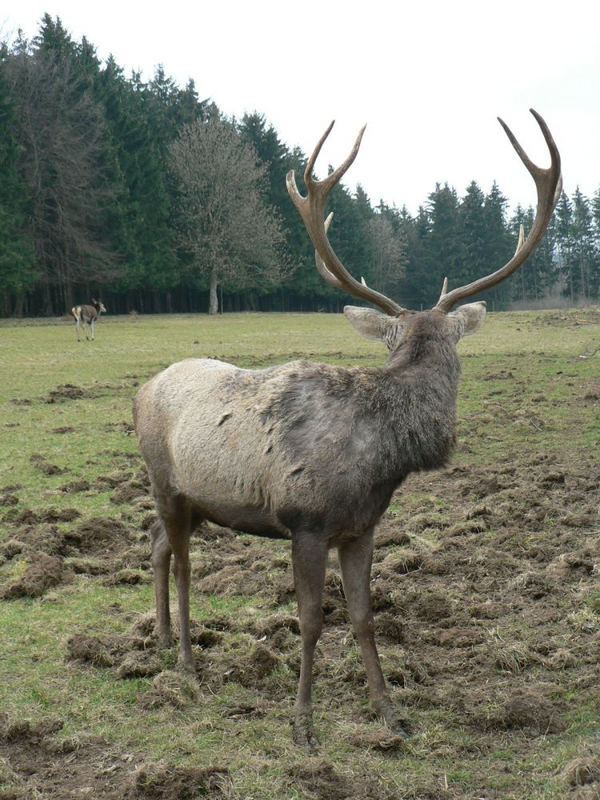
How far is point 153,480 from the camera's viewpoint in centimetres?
559

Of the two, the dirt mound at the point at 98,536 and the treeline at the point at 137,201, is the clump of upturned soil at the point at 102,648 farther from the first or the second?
the treeline at the point at 137,201

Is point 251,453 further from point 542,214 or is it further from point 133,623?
point 542,214

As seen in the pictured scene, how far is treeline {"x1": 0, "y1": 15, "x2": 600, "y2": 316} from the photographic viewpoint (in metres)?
45.3

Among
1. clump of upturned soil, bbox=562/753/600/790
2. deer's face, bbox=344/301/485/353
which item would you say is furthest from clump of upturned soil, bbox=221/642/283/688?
deer's face, bbox=344/301/485/353

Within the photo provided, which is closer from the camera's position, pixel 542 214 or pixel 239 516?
pixel 239 516

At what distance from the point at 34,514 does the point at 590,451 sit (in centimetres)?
679

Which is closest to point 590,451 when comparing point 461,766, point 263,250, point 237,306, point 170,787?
point 461,766

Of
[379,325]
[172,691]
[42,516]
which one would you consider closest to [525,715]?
[172,691]

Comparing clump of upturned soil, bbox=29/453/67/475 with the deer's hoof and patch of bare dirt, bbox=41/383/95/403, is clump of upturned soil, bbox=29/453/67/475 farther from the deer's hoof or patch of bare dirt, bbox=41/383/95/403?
the deer's hoof

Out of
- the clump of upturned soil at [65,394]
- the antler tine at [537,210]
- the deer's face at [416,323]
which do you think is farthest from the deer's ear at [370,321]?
the clump of upturned soil at [65,394]

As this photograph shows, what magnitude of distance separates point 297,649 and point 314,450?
1535 millimetres

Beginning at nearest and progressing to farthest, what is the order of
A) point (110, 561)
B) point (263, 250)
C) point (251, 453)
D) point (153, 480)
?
point (251, 453)
point (153, 480)
point (110, 561)
point (263, 250)

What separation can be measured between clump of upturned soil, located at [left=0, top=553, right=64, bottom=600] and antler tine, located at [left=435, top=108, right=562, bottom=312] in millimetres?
3655

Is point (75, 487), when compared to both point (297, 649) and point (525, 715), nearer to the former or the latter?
point (297, 649)
